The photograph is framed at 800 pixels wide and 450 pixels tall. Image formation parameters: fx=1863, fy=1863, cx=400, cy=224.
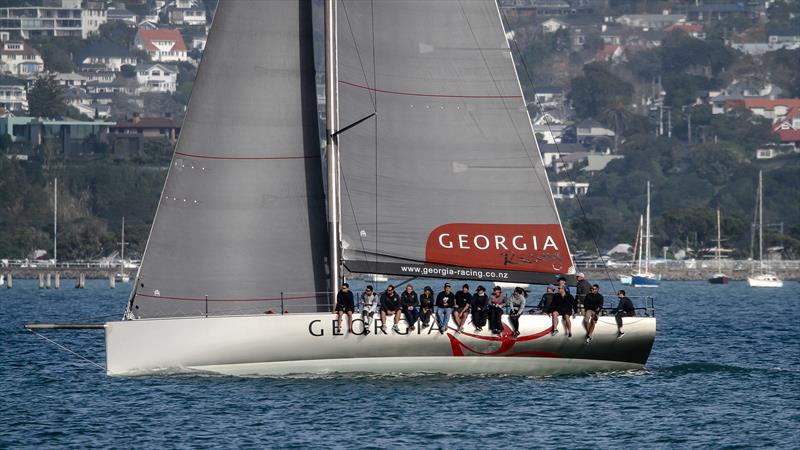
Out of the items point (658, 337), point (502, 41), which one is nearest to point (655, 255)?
point (658, 337)

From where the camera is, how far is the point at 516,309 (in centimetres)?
3198

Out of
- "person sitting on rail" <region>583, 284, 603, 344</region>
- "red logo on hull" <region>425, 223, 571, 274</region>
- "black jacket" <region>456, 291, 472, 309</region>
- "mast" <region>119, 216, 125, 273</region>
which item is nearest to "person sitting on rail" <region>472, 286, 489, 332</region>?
"black jacket" <region>456, 291, 472, 309</region>

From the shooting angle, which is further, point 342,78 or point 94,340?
point 94,340

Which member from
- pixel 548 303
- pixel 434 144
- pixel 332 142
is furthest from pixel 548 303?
pixel 332 142

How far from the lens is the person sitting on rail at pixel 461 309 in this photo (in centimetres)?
3148

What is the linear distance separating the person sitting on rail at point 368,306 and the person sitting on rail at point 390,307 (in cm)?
16

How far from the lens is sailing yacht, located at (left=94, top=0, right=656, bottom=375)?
32.0 metres

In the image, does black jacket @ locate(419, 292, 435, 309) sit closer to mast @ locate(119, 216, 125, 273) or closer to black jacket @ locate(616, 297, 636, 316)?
black jacket @ locate(616, 297, 636, 316)

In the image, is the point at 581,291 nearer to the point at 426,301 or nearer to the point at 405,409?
the point at 426,301

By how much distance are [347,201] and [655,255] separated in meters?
125

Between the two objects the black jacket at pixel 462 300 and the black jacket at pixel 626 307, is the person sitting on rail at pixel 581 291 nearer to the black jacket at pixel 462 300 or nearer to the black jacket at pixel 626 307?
the black jacket at pixel 626 307

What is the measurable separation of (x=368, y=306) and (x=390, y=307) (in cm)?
38

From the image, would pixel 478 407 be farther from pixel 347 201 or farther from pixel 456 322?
pixel 347 201

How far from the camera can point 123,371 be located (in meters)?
31.7
